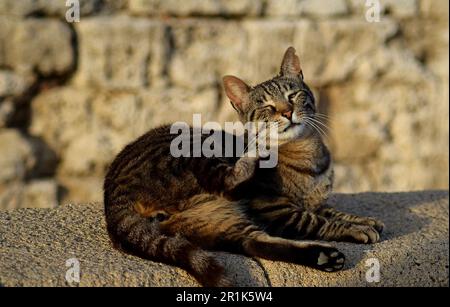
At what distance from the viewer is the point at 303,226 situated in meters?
2.89

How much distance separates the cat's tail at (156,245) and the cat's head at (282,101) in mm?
658

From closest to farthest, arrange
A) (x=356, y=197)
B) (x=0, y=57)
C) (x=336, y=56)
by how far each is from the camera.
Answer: (x=356, y=197), (x=0, y=57), (x=336, y=56)

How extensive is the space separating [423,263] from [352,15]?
9.76 feet

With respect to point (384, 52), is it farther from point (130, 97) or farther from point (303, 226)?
point (303, 226)

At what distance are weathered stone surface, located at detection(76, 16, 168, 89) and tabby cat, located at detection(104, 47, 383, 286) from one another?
7.11 ft

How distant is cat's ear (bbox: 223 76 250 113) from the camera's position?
124 inches

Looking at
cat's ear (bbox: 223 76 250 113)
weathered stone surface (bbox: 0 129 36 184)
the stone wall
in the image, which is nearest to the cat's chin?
cat's ear (bbox: 223 76 250 113)

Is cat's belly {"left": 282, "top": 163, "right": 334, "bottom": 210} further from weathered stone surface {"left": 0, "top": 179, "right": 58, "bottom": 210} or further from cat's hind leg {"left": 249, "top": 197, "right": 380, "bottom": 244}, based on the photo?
weathered stone surface {"left": 0, "top": 179, "right": 58, "bottom": 210}

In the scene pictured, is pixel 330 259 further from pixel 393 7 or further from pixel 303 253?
pixel 393 7

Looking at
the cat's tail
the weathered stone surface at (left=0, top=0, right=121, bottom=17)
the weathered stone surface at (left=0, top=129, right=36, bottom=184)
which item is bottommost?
the weathered stone surface at (left=0, top=129, right=36, bottom=184)

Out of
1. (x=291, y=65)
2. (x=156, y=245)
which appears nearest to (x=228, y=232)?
(x=156, y=245)

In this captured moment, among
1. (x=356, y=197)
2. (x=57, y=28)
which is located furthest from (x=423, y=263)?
(x=57, y=28)

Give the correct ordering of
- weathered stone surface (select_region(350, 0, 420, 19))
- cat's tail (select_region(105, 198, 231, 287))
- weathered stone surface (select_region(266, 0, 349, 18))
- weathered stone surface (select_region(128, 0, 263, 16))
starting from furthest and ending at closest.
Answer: weathered stone surface (select_region(350, 0, 420, 19)) → weathered stone surface (select_region(266, 0, 349, 18)) → weathered stone surface (select_region(128, 0, 263, 16)) → cat's tail (select_region(105, 198, 231, 287))

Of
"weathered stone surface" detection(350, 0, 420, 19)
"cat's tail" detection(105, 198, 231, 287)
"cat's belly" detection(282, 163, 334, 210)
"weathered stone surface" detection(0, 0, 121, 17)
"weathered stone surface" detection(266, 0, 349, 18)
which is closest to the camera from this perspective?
"cat's tail" detection(105, 198, 231, 287)
